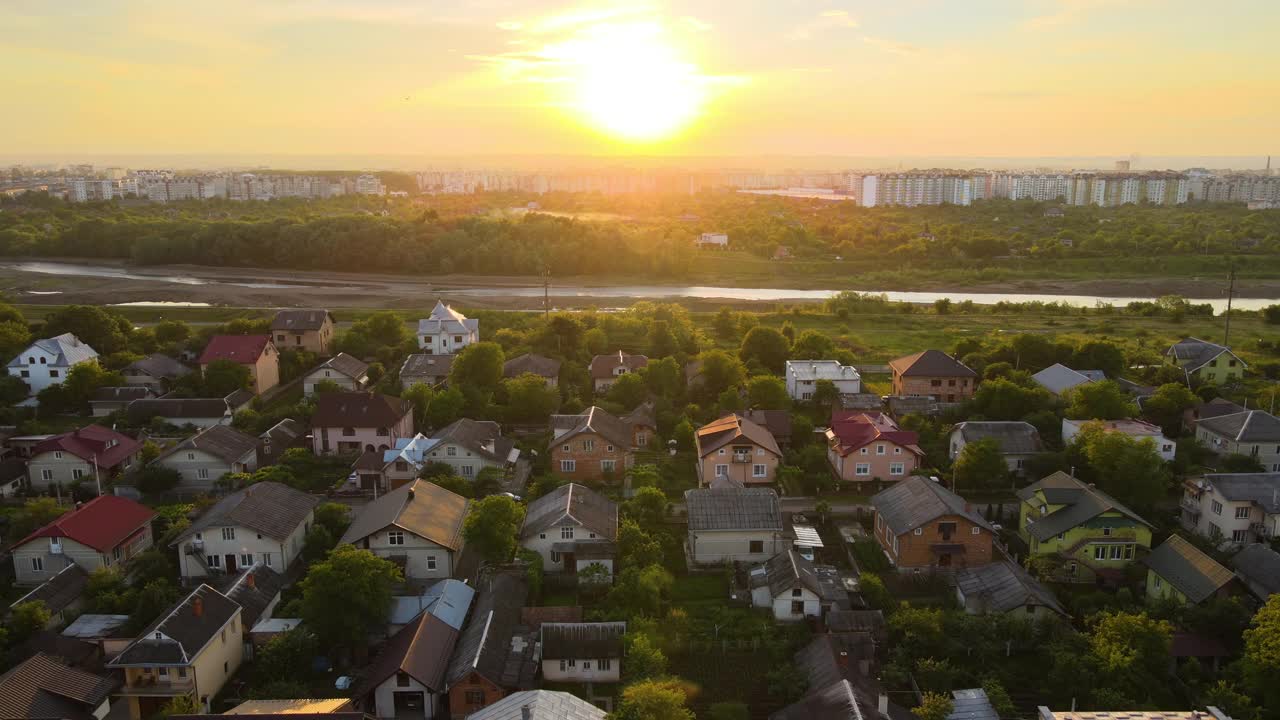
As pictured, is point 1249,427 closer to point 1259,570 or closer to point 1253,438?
point 1253,438

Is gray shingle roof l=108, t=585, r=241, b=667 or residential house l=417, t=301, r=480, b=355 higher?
residential house l=417, t=301, r=480, b=355

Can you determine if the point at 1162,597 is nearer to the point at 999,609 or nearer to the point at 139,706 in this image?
the point at 999,609

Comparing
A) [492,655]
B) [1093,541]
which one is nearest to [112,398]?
[492,655]

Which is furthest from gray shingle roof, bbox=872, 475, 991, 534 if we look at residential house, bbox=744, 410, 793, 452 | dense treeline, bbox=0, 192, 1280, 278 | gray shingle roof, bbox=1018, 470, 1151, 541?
dense treeline, bbox=0, 192, 1280, 278

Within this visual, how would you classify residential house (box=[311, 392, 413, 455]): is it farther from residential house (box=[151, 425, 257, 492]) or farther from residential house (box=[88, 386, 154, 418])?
residential house (box=[88, 386, 154, 418])

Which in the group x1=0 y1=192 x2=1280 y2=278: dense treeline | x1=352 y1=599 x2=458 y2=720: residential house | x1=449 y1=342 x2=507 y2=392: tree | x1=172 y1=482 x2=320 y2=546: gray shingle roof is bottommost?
x1=352 y1=599 x2=458 y2=720: residential house

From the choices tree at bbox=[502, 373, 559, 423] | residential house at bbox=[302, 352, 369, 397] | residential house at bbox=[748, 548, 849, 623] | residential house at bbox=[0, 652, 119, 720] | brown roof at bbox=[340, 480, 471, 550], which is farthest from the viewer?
residential house at bbox=[302, 352, 369, 397]
